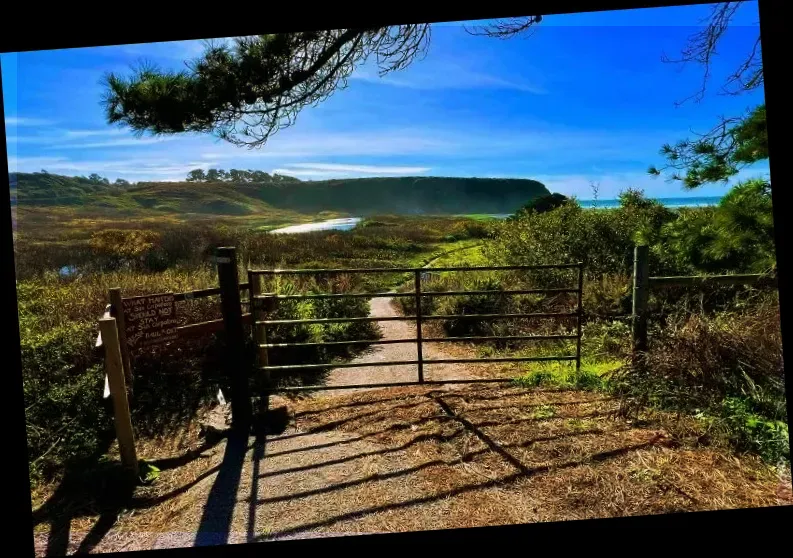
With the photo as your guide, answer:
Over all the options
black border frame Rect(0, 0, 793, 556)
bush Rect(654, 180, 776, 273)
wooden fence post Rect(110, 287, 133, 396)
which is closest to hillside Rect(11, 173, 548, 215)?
wooden fence post Rect(110, 287, 133, 396)

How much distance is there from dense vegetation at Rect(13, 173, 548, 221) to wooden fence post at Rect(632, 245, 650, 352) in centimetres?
168

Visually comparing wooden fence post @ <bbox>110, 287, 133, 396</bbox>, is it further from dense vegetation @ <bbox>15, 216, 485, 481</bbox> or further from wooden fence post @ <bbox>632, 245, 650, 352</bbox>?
wooden fence post @ <bbox>632, 245, 650, 352</bbox>

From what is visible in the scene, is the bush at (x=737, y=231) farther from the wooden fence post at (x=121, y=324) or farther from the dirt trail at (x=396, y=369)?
the wooden fence post at (x=121, y=324)

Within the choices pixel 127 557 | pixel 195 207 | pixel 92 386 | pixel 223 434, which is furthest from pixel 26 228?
pixel 127 557

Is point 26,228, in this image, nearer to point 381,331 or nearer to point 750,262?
point 381,331

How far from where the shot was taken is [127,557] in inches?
52.7

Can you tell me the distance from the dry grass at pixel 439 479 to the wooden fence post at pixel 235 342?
0.32 m

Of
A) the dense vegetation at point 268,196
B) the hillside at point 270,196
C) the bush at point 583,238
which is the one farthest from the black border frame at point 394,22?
the bush at point 583,238

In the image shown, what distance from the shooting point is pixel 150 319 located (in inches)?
122

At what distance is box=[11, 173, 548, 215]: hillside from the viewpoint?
3.73 m

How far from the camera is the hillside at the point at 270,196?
147 inches

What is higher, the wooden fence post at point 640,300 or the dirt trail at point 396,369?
the wooden fence post at point 640,300

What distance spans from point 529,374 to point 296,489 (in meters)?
2.30

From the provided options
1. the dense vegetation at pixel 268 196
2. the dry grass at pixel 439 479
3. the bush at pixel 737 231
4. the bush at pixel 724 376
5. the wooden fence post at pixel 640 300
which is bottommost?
the dry grass at pixel 439 479
